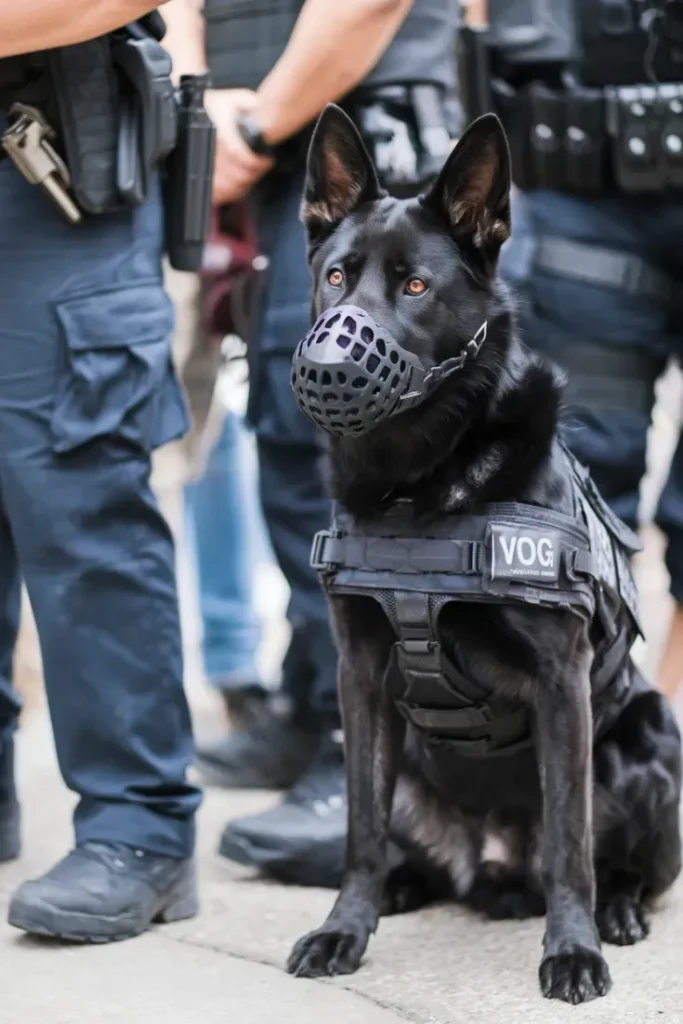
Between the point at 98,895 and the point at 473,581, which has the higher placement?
the point at 473,581

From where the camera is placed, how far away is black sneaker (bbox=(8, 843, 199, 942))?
2432 millimetres

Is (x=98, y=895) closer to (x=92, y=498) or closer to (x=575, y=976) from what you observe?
(x=92, y=498)

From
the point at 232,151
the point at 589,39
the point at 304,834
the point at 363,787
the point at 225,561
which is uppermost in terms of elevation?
the point at 589,39

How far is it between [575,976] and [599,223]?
1.65 meters

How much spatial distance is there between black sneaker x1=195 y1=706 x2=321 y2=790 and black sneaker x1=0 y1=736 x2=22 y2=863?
67 cm

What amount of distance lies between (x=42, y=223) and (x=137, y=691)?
31.5 inches

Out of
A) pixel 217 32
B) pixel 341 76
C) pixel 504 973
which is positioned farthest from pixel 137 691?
pixel 217 32

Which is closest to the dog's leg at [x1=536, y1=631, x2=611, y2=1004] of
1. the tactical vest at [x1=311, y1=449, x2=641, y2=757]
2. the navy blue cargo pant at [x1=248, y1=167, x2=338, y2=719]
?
the tactical vest at [x1=311, y1=449, x2=641, y2=757]

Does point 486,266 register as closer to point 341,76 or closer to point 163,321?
point 163,321

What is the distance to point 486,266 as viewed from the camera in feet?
7.65

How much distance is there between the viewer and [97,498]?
252 centimetres

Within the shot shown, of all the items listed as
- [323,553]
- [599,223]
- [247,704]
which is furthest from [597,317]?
[247,704]

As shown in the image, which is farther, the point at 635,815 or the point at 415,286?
the point at 635,815

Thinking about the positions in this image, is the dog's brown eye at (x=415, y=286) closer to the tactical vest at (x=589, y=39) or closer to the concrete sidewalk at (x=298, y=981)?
the concrete sidewalk at (x=298, y=981)
